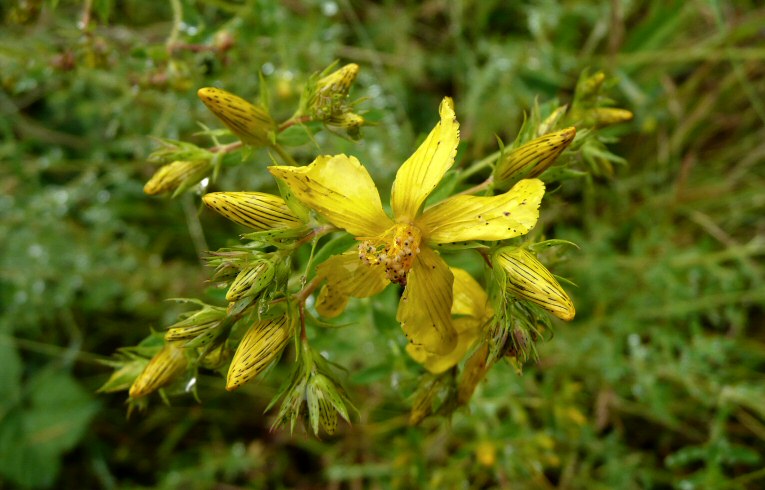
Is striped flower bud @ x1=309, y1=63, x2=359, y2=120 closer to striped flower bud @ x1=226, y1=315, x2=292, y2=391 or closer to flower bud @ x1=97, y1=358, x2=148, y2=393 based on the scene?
striped flower bud @ x1=226, y1=315, x2=292, y2=391

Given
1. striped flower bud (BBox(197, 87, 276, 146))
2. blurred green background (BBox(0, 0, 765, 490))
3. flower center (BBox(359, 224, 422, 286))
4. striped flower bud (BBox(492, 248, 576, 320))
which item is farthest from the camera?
blurred green background (BBox(0, 0, 765, 490))

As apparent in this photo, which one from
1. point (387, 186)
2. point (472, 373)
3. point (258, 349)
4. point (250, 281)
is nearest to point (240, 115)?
point (250, 281)

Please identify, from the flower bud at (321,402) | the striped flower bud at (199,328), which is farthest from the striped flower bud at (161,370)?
the flower bud at (321,402)

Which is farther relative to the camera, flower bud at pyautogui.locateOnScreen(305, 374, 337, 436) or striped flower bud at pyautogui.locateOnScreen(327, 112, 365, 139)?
striped flower bud at pyautogui.locateOnScreen(327, 112, 365, 139)

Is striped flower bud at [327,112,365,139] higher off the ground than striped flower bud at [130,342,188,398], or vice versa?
striped flower bud at [327,112,365,139]

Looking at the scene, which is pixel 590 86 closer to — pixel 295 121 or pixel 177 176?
pixel 295 121

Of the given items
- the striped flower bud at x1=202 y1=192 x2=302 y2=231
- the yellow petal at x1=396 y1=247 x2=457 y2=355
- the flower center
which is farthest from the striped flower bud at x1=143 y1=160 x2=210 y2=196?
the yellow petal at x1=396 y1=247 x2=457 y2=355
